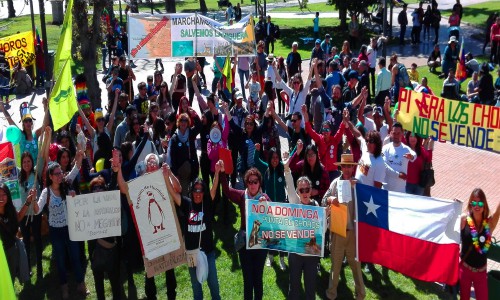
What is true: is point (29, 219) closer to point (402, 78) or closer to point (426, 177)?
point (426, 177)

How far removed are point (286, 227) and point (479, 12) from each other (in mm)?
30430

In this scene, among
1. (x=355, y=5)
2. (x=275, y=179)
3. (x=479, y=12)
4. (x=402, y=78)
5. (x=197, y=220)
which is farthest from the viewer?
(x=479, y=12)

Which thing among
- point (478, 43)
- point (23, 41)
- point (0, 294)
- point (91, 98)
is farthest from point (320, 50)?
point (0, 294)

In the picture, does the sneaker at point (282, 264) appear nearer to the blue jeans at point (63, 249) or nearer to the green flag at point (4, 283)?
the blue jeans at point (63, 249)

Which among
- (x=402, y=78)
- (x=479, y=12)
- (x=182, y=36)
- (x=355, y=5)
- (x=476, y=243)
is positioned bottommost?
(x=476, y=243)

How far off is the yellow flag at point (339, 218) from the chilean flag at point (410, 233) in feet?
1.13

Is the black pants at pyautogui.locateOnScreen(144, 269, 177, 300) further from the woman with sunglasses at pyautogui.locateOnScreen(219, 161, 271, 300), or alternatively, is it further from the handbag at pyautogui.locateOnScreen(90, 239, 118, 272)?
the woman with sunglasses at pyautogui.locateOnScreen(219, 161, 271, 300)

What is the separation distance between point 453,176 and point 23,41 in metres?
10.5

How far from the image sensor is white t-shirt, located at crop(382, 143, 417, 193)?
9062 mm

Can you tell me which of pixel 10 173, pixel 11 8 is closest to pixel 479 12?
pixel 10 173

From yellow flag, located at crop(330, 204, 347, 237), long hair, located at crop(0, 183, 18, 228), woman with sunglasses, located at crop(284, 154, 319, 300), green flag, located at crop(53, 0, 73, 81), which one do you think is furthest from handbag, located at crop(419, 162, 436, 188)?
long hair, located at crop(0, 183, 18, 228)

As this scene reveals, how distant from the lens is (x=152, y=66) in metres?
25.8

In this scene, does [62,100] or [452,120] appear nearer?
[62,100]

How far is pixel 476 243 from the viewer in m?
7.26
